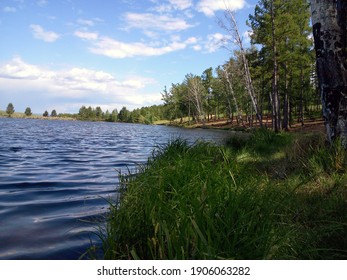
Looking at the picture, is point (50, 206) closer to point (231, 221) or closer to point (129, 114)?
point (231, 221)

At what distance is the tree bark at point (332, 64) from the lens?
250 inches

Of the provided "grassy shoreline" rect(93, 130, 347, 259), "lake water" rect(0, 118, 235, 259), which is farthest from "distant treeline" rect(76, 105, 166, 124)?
"grassy shoreline" rect(93, 130, 347, 259)

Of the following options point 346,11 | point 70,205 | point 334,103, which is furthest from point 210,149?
point 346,11

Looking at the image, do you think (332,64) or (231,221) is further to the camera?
(332,64)

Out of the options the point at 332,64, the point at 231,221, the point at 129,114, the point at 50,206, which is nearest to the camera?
the point at 231,221

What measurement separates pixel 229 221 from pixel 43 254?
2676 millimetres

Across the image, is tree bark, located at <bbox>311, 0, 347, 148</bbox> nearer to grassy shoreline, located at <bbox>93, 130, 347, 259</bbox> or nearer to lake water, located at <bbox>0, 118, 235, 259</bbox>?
grassy shoreline, located at <bbox>93, 130, 347, 259</bbox>

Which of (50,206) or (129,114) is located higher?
(129,114)

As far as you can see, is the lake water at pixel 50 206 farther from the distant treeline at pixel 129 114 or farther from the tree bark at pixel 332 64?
the distant treeline at pixel 129 114

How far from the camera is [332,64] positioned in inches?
252

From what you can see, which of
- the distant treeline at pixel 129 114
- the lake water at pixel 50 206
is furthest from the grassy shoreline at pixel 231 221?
the distant treeline at pixel 129 114

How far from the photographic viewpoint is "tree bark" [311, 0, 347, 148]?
6344mm

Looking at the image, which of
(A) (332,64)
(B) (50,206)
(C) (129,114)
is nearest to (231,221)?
(B) (50,206)
